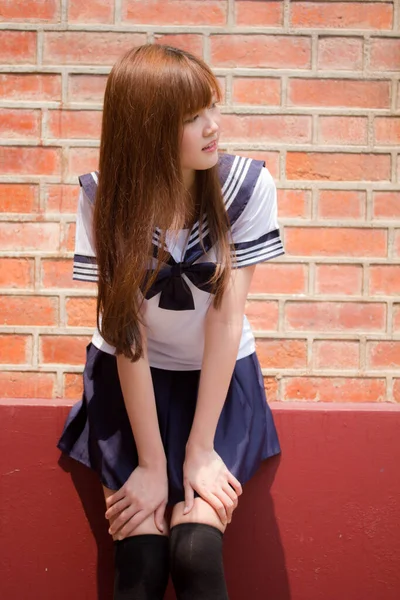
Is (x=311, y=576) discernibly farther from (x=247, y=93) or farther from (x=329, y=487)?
(x=247, y=93)

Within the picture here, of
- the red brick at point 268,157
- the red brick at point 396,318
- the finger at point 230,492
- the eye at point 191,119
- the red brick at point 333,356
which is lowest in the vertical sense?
the finger at point 230,492

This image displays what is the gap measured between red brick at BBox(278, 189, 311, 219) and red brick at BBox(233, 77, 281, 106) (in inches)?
9.6

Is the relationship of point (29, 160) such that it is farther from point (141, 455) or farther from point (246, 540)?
point (246, 540)

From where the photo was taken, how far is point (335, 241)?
2.14m

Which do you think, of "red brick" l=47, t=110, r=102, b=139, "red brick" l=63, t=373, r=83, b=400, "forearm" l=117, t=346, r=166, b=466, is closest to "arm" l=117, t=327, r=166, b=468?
"forearm" l=117, t=346, r=166, b=466

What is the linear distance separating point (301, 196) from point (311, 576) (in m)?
0.99

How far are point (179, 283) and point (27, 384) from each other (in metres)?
0.67

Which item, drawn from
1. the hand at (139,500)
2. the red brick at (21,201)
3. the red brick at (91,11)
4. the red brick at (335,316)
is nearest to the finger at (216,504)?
the hand at (139,500)

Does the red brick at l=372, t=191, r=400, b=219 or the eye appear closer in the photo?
the eye

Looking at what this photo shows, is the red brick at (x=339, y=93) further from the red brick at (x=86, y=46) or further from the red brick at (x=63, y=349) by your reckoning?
the red brick at (x=63, y=349)

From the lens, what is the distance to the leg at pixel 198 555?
1.58m

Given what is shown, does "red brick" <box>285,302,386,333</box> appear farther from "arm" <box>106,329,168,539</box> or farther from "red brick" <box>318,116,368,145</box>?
"arm" <box>106,329,168,539</box>

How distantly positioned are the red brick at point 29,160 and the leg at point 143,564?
3.22ft

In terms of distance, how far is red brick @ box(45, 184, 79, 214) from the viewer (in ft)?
7.03
